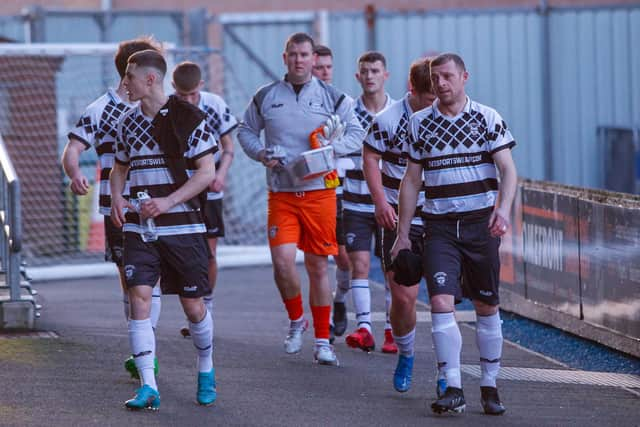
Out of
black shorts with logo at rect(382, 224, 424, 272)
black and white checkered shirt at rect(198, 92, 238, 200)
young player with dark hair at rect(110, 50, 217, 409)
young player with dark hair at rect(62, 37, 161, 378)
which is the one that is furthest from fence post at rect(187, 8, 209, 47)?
young player with dark hair at rect(110, 50, 217, 409)

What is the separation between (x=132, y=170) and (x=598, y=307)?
3.81 m

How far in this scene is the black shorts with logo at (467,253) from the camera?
7.23m

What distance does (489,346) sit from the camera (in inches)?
288

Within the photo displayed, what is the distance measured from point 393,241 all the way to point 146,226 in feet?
5.37

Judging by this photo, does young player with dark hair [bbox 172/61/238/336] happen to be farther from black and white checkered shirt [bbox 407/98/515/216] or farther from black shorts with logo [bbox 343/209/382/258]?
black and white checkered shirt [bbox 407/98/515/216]

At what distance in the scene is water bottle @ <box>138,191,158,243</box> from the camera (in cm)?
721

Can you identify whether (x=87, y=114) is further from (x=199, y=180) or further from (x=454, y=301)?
(x=454, y=301)

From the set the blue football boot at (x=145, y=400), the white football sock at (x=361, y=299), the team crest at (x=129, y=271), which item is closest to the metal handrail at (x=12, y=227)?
the white football sock at (x=361, y=299)

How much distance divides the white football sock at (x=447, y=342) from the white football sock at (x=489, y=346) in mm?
204

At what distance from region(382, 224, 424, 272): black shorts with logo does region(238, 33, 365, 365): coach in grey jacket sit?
791mm

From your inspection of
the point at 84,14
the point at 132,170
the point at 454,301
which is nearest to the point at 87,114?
the point at 132,170

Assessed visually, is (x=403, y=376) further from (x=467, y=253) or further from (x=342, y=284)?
(x=342, y=284)

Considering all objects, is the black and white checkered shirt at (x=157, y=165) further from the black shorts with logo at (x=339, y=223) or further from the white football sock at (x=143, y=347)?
the black shorts with logo at (x=339, y=223)

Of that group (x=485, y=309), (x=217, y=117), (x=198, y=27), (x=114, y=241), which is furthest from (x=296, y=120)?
(x=198, y=27)
